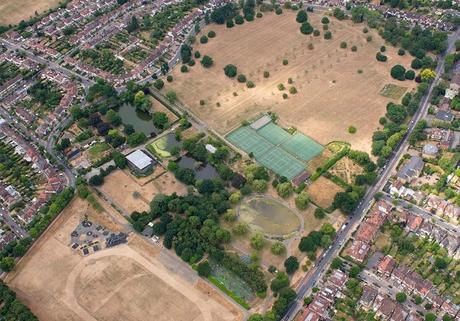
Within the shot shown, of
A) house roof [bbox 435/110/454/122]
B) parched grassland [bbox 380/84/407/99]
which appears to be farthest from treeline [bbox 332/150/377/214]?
parched grassland [bbox 380/84/407/99]

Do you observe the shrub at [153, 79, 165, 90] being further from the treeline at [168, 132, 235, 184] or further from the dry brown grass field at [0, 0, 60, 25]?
the dry brown grass field at [0, 0, 60, 25]

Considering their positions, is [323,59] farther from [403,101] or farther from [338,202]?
[338,202]

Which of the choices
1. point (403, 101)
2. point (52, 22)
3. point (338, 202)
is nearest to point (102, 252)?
point (338, 202)

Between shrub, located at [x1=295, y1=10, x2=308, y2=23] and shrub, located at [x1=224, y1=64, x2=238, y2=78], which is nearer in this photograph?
shrub, located at [x1=224, y1=64, x2=238, y2=78]

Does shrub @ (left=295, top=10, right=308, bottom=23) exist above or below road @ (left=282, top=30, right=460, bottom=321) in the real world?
above

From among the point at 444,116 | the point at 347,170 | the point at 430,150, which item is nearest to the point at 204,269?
the point at 347,170

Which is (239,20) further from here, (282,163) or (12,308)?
(12,308)

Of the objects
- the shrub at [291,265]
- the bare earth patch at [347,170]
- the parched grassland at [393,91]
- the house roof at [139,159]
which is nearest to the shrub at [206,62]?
the house roof at [139,159]
